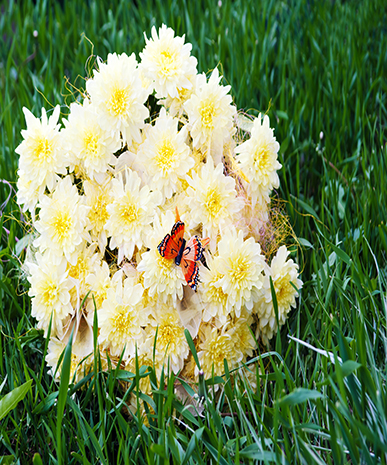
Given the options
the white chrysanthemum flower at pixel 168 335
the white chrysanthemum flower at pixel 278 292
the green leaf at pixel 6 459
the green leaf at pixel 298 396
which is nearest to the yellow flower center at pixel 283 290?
the white chrysanthemum flower at pixel 278 292

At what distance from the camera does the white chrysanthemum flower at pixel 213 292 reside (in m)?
0.88

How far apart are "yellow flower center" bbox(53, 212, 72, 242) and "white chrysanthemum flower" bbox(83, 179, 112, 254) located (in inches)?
1.8

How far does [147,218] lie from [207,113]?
22 cm

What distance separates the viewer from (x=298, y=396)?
67 centimetres

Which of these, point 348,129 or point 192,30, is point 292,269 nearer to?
point 348,129

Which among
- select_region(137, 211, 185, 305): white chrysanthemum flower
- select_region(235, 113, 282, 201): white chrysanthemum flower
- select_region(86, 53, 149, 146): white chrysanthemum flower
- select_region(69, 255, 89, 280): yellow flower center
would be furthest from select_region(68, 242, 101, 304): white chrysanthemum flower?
select_region(235, 113, 282, 201): white chrysanthemum flower

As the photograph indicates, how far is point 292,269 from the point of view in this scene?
100 centimetres

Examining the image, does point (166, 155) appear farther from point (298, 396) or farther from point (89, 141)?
point (298, 396)

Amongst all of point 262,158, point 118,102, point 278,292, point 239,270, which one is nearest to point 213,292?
point 239,270

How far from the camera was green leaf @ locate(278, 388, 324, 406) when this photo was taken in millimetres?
664

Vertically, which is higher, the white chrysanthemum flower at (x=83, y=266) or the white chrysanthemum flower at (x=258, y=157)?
the white chrysanthemum flower at (x=258, y=157)

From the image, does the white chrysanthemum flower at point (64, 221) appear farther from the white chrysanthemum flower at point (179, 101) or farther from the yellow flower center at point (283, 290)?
the yellow flower center at point (283, 290)

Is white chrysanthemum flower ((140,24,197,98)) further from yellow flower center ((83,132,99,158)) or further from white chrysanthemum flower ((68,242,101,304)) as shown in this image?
white chrysanthemum flower ((68,242,101,304))

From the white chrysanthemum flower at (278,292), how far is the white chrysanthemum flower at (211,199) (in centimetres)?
15
